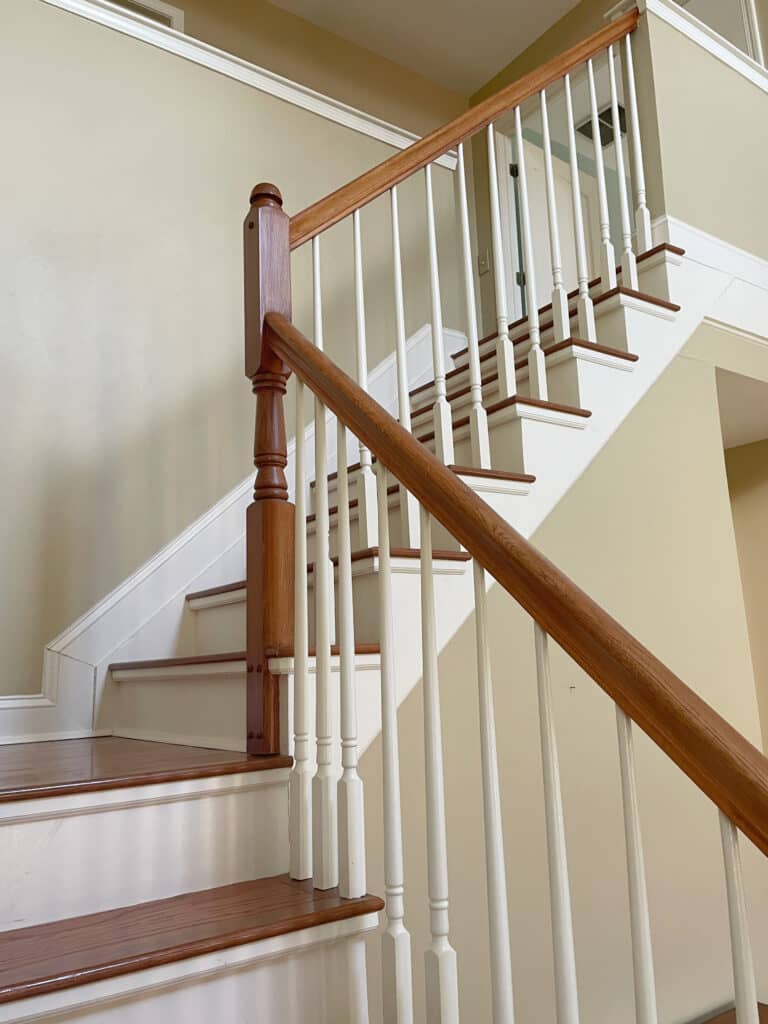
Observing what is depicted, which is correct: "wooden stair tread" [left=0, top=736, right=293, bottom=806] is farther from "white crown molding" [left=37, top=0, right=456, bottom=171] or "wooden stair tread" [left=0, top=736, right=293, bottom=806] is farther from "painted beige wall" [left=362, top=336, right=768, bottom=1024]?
"white crown molding" [left=37, top=0, right=456, bottom=171]

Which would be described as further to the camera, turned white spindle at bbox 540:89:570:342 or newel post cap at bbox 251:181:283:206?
turned white spindle at bbox 540:89:570:342

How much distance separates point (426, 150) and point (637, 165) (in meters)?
1.01

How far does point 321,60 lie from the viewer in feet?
13.9

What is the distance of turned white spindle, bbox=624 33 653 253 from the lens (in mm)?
2668

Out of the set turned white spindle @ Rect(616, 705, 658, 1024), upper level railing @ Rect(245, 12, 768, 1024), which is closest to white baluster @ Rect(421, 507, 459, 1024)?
upper level railing @ Rect(245, 12, 768, 1024)

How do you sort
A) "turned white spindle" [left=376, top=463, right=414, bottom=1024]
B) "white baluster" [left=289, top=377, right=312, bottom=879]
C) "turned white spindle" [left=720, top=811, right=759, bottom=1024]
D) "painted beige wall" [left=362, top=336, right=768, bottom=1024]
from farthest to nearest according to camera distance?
"painted beige wall" [left=362, top=336, right=768, bottom=1024] → "white baluster" [left=289, top=377, right=312, bottom=879] → "turned white spindle" [left=376, top=463, right=414, bottom=1024] → "turned white spindle" [left=720, top=811, right=759, bottom=1024]

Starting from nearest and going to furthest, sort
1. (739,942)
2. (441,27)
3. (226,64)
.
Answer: (739,942) → (226,64) → (441,27)

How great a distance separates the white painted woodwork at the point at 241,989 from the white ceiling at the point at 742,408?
2.23 metres

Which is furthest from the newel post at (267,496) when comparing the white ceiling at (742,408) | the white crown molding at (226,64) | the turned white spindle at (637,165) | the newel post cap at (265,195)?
the white crown molding at (226,64)

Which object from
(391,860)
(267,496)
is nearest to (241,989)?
(391,860)

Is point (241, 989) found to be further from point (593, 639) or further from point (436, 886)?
point (593, 639)

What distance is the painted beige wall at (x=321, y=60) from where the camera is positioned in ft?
12.9

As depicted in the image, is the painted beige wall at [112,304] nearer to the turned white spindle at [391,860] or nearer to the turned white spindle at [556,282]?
the turned white spindle at [556,282]

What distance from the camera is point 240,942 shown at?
3.80ft
